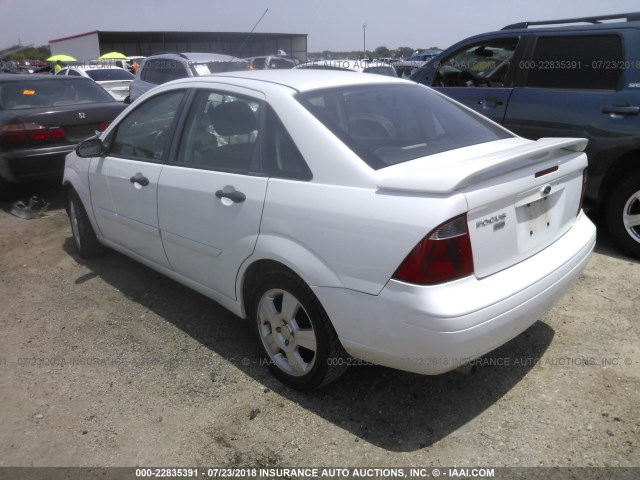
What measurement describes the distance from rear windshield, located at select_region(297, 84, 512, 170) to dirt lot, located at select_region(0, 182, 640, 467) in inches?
49.7

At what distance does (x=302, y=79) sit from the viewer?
307cm

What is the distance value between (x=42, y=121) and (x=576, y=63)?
19.1ft

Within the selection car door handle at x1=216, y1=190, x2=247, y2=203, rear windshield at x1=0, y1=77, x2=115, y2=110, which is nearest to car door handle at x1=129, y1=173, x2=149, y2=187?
car door handle at x1=216, y1=190, x2=247, y2=203

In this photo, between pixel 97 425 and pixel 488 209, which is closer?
pixel 488 209

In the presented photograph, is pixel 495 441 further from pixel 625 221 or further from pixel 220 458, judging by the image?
pixel 625 221

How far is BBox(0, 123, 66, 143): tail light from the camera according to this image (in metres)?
6.18

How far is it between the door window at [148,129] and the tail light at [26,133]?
9.39 ft

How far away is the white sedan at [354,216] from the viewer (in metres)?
2.19

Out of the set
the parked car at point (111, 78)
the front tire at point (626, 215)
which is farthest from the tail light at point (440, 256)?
the parked car at point (111, 78)

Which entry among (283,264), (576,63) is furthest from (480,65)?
(283,264)

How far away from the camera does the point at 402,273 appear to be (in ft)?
7.12

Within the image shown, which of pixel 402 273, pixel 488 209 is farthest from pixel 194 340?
pixel 488 209

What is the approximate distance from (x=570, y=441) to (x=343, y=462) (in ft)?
3.45

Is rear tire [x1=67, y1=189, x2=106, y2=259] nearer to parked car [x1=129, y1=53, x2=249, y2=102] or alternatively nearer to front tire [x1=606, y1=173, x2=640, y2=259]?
front tire [x1=606, y1=173, x2=640, y2=259]
